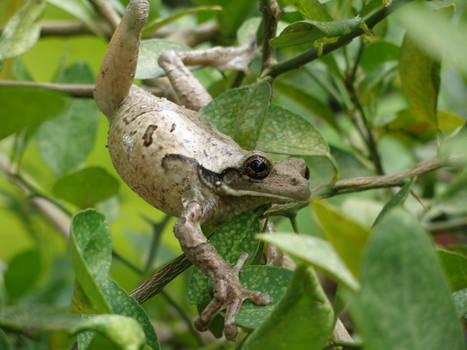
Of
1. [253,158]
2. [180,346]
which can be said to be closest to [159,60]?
[253,158]

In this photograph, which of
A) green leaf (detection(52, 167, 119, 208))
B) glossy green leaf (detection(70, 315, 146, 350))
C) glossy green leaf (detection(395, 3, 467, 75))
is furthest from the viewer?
green leaf (detection(52, 167, 119, 208))

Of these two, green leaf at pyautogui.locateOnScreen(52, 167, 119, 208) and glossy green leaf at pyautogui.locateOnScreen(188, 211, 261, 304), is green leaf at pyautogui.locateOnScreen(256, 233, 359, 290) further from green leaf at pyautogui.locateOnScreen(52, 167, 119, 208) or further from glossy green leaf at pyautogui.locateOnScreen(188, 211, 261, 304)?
green leaf at pyautogui.locateOnScreen(52, 167, 119, 208)

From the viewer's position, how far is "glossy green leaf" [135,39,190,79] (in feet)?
5.18

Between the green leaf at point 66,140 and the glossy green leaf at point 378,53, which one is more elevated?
the glossy green leaf at point 378,53

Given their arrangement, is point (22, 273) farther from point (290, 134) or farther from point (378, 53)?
point (378, 53)

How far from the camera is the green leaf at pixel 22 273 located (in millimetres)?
1978

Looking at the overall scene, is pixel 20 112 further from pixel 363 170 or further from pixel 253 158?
pixel 363 170

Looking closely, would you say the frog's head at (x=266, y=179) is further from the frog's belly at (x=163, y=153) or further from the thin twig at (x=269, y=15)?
the thin twig at (x=269, y=15)

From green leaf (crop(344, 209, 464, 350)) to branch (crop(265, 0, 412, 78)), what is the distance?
2.19ft

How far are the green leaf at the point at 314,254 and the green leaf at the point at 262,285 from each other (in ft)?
0.91

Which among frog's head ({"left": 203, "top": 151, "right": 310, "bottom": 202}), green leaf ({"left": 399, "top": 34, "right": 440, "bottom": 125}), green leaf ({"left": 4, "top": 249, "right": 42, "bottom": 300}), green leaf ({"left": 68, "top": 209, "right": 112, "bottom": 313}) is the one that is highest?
green leaf ({"left": 399, "top": 34, "right": 440, "bottom": 125})

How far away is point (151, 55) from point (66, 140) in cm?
42

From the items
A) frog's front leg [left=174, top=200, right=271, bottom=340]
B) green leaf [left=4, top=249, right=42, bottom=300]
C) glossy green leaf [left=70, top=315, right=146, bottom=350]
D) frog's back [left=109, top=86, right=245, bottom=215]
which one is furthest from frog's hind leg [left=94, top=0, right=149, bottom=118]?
glossy green leaf [left=70, top=315, right=146, bottom=350]

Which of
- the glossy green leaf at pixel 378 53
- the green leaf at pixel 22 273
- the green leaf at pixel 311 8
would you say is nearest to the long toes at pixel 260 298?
the green leaf at pixel 311 8
